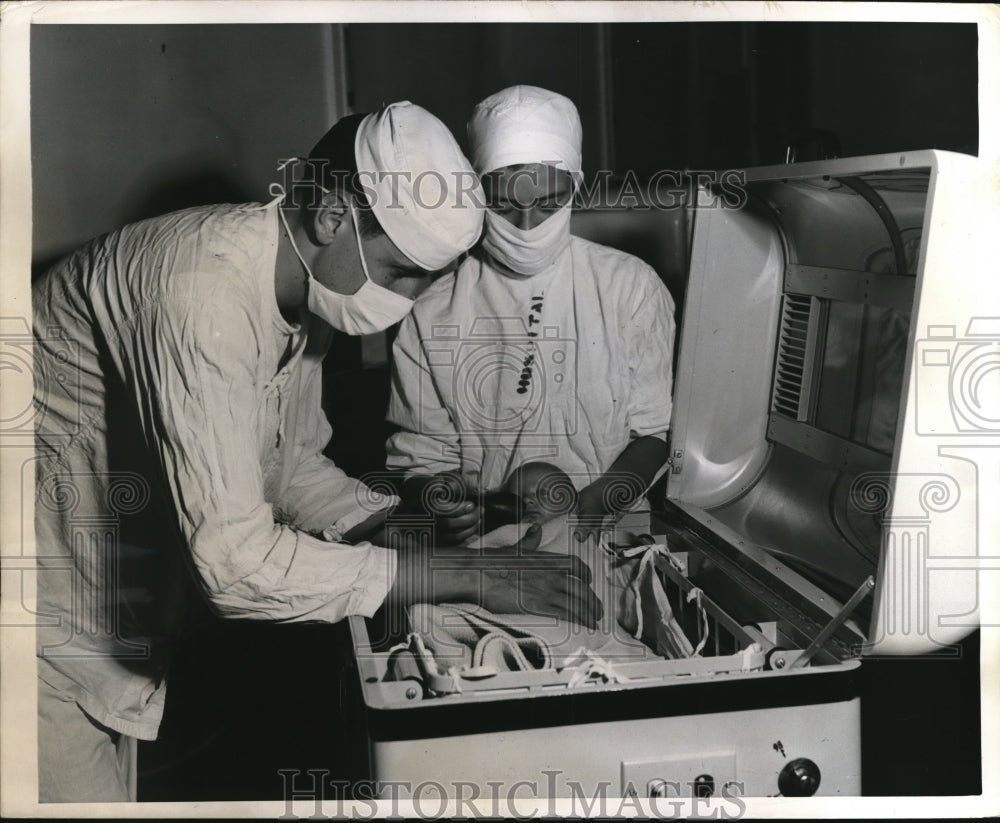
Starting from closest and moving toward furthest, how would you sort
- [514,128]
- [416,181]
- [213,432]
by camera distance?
1. [213,432]
2. [416,181]
3. [514,128]

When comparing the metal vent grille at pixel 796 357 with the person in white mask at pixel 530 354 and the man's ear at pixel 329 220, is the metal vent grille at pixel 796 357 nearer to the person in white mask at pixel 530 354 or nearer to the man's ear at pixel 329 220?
the person in white mask at pixel 530 354

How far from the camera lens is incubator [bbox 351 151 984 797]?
100 cm

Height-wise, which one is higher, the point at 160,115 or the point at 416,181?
the point at 160,115

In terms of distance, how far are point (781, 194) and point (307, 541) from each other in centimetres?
79

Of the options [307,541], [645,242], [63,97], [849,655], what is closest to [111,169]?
[63,97]

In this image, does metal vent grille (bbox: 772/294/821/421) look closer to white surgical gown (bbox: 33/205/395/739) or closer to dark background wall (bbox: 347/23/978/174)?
dark background wall (bbox: 347/23/978/174)

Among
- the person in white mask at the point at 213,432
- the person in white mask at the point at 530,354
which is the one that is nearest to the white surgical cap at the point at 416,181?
the person in white mask at the point at 213,432

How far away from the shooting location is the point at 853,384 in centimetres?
126

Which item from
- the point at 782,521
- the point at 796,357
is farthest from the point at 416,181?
the point at 782,521

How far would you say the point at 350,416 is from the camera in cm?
143

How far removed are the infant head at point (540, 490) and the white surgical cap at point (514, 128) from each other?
0.45m

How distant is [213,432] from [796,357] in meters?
0.80

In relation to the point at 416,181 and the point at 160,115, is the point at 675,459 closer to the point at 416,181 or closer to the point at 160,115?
the point at 416,181

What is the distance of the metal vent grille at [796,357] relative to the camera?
4.35ft
